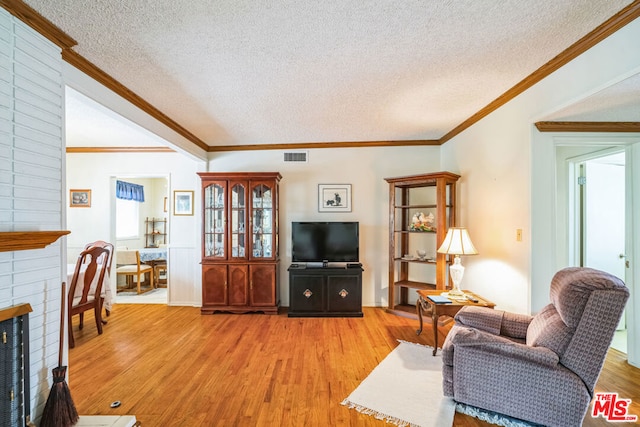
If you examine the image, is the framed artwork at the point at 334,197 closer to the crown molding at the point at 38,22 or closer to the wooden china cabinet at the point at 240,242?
the wooden china cabinet at the point at 240,242

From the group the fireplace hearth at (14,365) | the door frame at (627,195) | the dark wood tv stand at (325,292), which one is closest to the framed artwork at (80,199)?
the dark wood tv stand at (325,292)

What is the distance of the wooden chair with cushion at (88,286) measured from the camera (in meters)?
3.14

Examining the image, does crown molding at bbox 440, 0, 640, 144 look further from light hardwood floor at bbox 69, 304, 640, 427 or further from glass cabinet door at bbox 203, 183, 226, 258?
glass cabinet door at bbox 203, 183, 226, 258

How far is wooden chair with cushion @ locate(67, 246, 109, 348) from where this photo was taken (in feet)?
10.3

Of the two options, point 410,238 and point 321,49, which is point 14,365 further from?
point 410,238

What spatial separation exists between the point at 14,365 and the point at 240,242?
2.65 meters

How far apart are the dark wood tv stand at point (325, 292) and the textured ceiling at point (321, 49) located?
2.09 metres

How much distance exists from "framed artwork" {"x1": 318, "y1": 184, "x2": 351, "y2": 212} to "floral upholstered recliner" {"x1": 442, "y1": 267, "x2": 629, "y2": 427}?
263 cm

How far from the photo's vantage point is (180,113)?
316cm

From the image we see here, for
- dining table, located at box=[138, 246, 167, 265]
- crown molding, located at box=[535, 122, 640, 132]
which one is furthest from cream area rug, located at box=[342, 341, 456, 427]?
dining table, located at box=[138, 246, 167, 265]

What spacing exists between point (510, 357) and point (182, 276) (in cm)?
436

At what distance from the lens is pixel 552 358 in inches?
67.2

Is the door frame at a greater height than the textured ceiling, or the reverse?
the textured ceiling

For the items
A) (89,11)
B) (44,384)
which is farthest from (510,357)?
(89,11)
